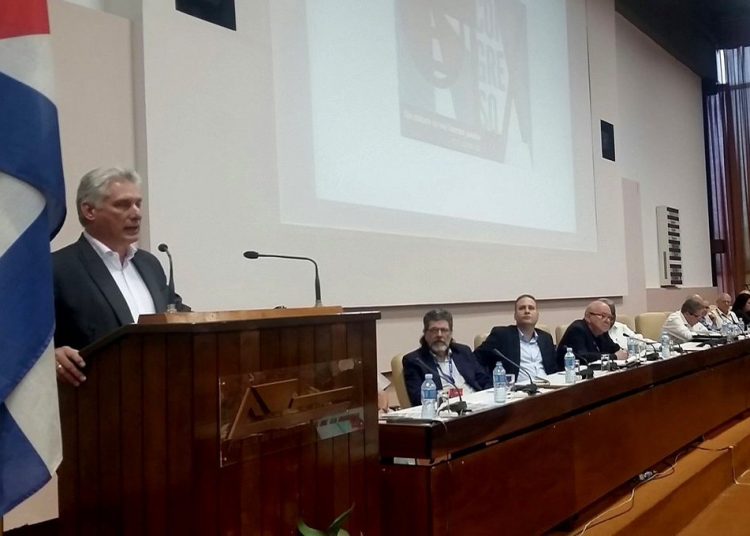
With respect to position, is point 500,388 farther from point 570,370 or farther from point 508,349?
point 508,349

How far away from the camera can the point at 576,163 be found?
7.16m

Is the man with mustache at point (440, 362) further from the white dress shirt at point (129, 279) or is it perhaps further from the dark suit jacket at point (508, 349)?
the white dress shirt at point (129, 279)

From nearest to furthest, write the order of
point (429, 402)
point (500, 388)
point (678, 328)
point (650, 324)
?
point (429, 402) → point (500, 388) → point (678, 328) → point (650, 324)

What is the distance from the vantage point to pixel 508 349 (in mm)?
4395

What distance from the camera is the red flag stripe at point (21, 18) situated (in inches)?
52.7

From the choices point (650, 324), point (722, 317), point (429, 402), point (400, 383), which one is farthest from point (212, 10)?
point (722, 317)

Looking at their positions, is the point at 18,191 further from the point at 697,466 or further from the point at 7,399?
the point at 697,466

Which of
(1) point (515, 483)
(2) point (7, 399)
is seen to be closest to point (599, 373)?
(1) point (515, 483)

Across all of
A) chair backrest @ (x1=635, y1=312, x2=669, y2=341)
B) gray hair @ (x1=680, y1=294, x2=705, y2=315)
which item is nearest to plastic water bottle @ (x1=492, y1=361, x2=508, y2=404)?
gray hair @ (x1=680, y1=294, x2=705, y2=315)

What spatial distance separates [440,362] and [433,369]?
0.44 feet

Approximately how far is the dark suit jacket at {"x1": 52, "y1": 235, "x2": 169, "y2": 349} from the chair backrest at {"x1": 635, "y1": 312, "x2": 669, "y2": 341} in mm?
5711

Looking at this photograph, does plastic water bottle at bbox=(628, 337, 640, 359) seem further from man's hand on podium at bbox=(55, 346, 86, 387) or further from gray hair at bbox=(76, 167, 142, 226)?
man's hand on podium at bbox=(55, 346, 86, 387)

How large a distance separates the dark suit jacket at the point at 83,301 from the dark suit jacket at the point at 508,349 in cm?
272

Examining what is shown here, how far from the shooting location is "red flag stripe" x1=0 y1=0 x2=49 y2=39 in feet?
4.39
